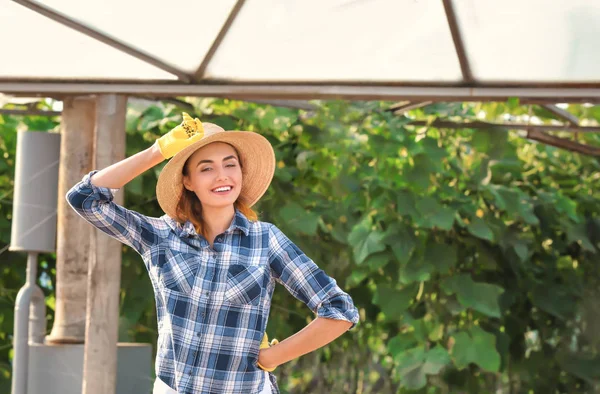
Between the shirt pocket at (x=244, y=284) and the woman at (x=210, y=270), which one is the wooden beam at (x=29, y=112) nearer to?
the woman at (x=210, y=270)

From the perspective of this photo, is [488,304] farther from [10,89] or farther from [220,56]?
[10,89]

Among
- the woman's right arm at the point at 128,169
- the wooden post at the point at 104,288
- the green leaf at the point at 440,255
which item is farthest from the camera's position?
the green leaf at the point at 440,255

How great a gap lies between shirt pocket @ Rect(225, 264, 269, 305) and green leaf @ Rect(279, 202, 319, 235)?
2641 mm

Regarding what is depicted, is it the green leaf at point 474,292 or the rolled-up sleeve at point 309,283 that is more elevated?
the green leaf at point 474,292

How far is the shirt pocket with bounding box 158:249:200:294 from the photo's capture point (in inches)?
101

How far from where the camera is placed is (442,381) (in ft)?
19.9

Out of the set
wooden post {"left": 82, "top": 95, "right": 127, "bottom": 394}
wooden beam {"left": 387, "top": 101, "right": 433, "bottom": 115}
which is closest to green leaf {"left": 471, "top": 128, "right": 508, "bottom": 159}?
wooden beam {"left": 387, "top": 101, "right": 433, "bottom": 115}

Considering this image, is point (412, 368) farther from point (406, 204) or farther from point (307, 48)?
point (307, 48)

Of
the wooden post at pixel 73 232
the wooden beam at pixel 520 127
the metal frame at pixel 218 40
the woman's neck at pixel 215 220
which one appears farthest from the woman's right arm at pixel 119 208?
the wooden beam at pixel 520 127

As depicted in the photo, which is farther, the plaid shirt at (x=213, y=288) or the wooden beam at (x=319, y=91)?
the wooden beam at (x=319, y=91)

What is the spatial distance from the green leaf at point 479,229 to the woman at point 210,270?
2.89 metres

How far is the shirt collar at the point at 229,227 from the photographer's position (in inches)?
104

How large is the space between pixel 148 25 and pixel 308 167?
5.78 ft

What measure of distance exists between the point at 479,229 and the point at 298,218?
3.09 ft
